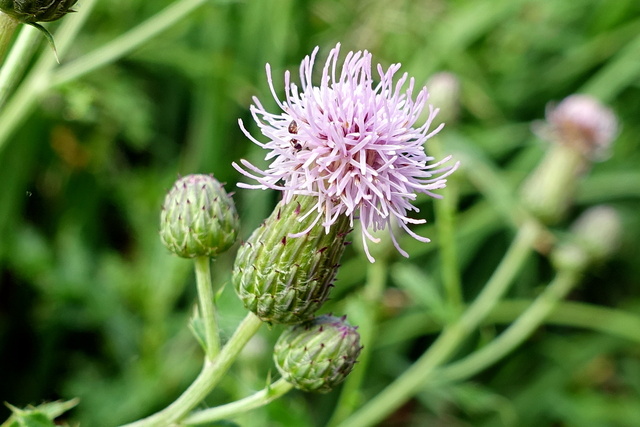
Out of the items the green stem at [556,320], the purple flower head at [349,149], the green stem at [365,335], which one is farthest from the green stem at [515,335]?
the purple flower head at [349,149]

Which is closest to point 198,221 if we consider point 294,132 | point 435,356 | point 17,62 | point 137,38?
A: point 294,132

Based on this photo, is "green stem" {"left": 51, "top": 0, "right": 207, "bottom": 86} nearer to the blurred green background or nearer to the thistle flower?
the blurred green background

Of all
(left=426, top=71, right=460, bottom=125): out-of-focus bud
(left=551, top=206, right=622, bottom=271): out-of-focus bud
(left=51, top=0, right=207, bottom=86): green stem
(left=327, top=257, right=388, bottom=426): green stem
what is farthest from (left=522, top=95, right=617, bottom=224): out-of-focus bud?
(left=51, top=0, right=207, bottom=86): green stem

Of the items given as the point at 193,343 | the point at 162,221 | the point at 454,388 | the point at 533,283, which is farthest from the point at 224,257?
the point at 162,221

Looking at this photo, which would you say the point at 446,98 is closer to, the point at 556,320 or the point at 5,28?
the point at 556,320

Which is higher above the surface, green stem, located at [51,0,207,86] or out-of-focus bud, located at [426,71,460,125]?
green stem, located at [51,0,207,86]

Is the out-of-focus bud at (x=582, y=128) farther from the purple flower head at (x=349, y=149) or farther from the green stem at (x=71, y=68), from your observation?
the purple flower head at (x=349, y=149)
